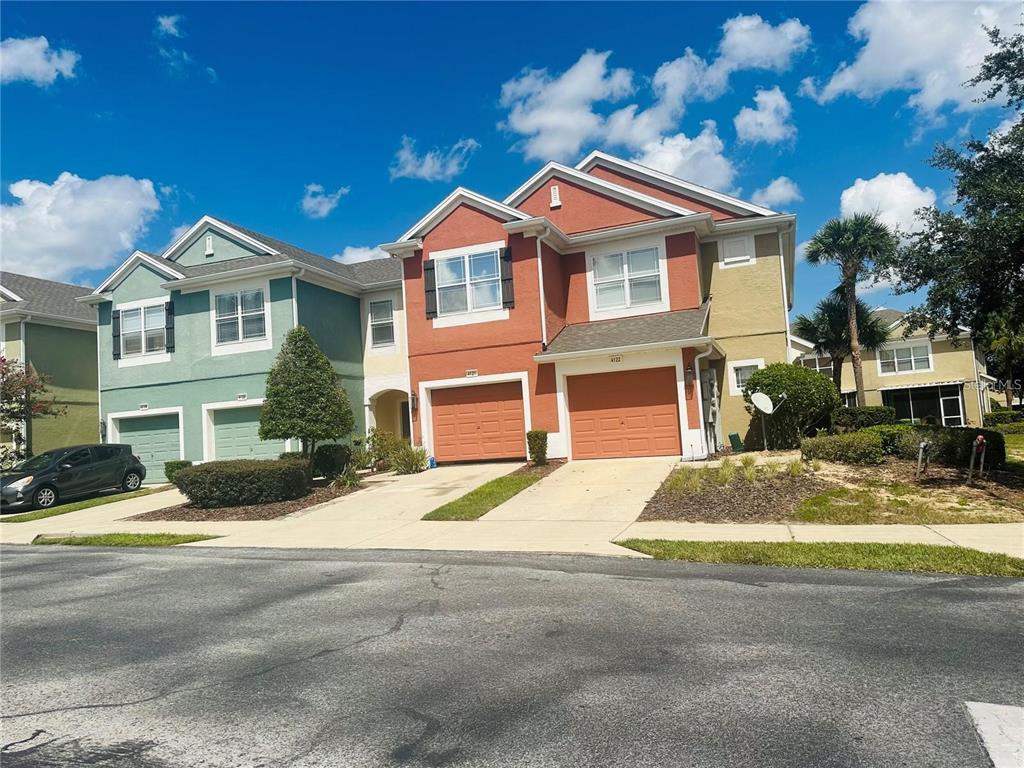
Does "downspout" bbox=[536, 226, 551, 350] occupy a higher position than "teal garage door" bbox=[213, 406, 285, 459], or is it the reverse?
"downspout" bbox=[536, 226, 551, 350]

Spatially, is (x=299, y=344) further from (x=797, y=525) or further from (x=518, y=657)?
(x=518, y=657)

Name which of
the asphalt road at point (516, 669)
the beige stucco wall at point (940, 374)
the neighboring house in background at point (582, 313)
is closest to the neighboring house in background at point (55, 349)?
the neighboring house in background at point (582, 313)

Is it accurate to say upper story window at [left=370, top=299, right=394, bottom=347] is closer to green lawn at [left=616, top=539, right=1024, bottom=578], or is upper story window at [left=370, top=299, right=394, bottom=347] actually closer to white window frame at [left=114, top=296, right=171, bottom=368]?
white window frame at [left=114, top=296, right=171, bottom=368]

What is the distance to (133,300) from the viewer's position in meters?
24.6

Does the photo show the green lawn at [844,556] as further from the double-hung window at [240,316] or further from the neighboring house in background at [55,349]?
the neighboring house in background at [55,349]

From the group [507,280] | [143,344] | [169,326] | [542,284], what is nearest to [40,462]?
[143,344]

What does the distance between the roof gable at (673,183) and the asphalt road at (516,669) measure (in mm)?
16152

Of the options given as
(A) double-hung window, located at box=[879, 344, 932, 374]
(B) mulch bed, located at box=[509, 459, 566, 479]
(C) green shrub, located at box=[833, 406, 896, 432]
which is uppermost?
(A) double-hung window, located at box=[879, 344, 932, 374]

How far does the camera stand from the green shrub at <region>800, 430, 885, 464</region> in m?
15.0

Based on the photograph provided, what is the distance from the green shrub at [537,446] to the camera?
19.4 metres

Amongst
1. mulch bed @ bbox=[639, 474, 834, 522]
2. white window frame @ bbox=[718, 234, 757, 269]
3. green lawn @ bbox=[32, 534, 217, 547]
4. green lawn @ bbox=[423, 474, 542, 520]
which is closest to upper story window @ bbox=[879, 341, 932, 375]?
white window frame @ bbox=[718, 234, 757, 269]

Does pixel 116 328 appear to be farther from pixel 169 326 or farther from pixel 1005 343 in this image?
pixel 1005 343

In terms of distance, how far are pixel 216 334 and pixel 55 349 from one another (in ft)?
26.3

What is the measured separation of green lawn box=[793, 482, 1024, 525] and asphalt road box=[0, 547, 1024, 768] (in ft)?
12.8
